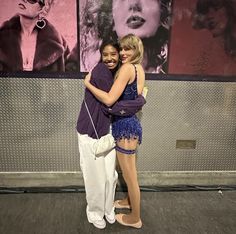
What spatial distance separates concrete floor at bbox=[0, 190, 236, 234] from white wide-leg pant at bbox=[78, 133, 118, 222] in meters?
0.15

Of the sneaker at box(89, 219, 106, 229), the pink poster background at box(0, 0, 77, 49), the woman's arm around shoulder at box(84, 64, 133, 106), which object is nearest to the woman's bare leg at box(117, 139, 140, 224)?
the sneaker at box(89, 219, 106, 229)

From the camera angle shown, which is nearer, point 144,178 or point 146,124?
point 146,124

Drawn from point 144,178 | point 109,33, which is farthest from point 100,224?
point 109,33

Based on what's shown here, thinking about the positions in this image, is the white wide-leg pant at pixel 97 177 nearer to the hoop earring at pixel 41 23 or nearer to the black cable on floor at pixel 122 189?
the black cable on floor at pixel 122 189

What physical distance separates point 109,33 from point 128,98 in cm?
66

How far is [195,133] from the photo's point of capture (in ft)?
7.93

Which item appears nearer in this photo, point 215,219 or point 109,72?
point 109,72

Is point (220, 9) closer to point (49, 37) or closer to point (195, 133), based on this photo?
point (195, 133)

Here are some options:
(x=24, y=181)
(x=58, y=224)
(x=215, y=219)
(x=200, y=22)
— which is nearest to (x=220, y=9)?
(x=200, y=22)

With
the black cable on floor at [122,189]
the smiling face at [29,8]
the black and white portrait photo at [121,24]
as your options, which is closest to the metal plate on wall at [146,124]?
the black cable on floor at [122,189]

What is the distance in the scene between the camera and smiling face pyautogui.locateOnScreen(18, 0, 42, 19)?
1992 millimetres

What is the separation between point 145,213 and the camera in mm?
2139

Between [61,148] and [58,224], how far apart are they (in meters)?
0.66

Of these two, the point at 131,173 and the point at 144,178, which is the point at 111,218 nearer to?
the point at 131,173
